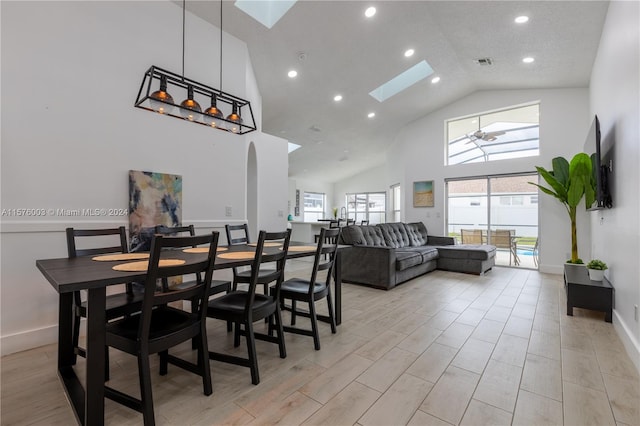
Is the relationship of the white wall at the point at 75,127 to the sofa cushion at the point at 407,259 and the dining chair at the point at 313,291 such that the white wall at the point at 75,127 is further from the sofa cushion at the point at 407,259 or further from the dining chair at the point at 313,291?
the sofa cushion at the point at 407,259

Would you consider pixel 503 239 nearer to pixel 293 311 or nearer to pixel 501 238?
pixel 501 238

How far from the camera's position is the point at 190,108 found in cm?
229

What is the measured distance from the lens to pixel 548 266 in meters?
5.56

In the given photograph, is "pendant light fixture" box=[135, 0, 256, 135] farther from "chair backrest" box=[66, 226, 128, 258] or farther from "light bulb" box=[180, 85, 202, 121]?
"chair backrest" box=[66, 226, 128, 258]

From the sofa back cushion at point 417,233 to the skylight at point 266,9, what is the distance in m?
4.47

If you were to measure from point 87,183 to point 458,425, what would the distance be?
3462mm

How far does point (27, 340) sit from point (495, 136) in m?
7.36

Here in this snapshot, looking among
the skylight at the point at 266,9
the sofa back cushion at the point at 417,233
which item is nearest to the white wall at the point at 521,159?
the sofa back cushion at the point at 417,233

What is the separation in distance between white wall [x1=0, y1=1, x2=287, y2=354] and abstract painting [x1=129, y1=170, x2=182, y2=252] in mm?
83

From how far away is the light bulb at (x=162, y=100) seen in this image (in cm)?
213

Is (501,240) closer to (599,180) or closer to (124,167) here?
(599,180)

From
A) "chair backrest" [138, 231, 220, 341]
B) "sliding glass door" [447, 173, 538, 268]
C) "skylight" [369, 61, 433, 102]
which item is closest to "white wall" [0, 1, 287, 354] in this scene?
"chair backrest" [138, 231, 220, 341]

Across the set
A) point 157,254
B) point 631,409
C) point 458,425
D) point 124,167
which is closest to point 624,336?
point 631,409

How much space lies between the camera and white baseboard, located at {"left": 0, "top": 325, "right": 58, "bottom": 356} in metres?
2.29
